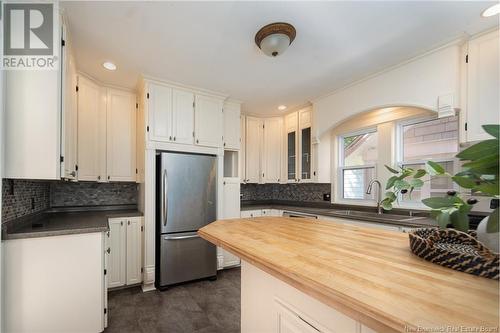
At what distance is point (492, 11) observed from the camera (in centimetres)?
165

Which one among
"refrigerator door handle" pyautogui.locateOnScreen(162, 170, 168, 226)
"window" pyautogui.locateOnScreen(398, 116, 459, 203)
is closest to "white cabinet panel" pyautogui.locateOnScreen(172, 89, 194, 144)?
"refrigerator door handle" pyautogui.locateOnScreen(162, 170, 168, 226)

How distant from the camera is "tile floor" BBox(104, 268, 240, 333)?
203 cm

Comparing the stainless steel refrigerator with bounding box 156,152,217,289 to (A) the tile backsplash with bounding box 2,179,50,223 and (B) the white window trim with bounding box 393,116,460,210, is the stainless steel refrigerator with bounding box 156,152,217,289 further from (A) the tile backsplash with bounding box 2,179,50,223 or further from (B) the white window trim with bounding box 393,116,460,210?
(B) the white window trim with bounding box 393,116,460,210

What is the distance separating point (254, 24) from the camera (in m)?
1.80

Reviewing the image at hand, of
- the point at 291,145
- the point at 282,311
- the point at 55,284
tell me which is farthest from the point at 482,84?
the point at 55,284

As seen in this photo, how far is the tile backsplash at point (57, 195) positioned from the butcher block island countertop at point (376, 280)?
175 centimetres

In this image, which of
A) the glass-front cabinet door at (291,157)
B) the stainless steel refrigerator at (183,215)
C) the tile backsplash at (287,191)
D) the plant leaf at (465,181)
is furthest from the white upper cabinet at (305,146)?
the plant leaf at (465,181)

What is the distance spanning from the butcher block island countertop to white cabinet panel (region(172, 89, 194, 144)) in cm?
202

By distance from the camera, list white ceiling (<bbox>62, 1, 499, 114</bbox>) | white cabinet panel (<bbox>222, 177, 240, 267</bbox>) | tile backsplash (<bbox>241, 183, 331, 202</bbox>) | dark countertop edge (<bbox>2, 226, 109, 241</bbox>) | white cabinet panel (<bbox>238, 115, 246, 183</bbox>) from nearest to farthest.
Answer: dark countertop edge (<bbox>2, 226, 109, 241</bbox>) < white ceiling (<bbox>62, 1, 499, 114</bbox>) < white cabinet panel (<bbox>222, 177, 240, 267</bbox>) < tile backsplash (<bbox>241, 183, 331, 202</bbox>) < white cabinet panel (<bbox>238, 115, 246, 183</bbox>)

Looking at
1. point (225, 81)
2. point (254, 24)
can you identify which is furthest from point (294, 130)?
point (254, 24)

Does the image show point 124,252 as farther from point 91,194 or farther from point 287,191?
point 287,191

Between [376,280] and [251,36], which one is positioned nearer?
[376,280]

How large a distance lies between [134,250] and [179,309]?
91 cm

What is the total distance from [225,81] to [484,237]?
8.70 feet
